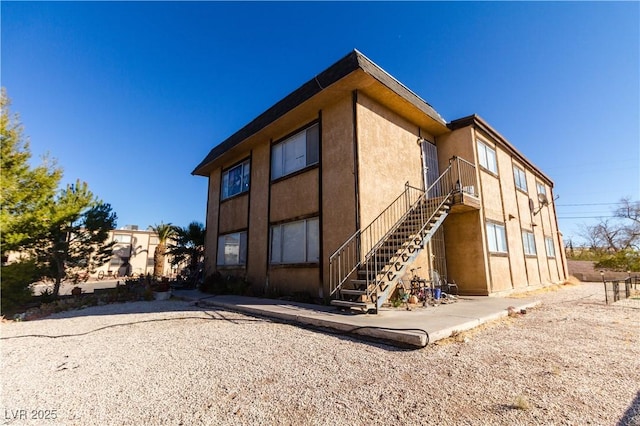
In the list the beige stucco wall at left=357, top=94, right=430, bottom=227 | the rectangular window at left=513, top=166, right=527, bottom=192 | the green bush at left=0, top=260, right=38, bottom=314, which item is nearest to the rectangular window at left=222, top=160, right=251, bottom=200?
the beige stucco wall at left=357, top=94, right=430, bottom=227

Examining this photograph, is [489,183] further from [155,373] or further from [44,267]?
[44,267]

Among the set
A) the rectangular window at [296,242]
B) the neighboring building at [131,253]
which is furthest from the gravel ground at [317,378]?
the neighboring building at [131,253]

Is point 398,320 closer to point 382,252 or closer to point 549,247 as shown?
point 382,252

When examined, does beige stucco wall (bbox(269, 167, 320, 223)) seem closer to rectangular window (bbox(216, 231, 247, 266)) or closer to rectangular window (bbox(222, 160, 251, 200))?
rectangular window (bbox(216, 231, 247, 266))

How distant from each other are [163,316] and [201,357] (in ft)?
13.0

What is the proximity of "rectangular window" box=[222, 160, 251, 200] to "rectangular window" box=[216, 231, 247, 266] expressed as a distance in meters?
2.15

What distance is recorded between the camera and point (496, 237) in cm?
1127

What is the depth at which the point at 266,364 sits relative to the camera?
3.74 meters

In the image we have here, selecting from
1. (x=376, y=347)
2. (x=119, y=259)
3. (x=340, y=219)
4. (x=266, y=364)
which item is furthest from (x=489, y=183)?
(x=119, y=259)

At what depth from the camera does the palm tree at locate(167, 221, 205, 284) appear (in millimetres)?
17891

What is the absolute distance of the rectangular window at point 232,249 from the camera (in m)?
12.5

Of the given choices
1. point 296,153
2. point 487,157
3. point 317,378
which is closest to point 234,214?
point 296,153

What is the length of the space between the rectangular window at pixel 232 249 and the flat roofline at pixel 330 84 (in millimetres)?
4257

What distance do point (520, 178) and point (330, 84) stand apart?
12766 mm
